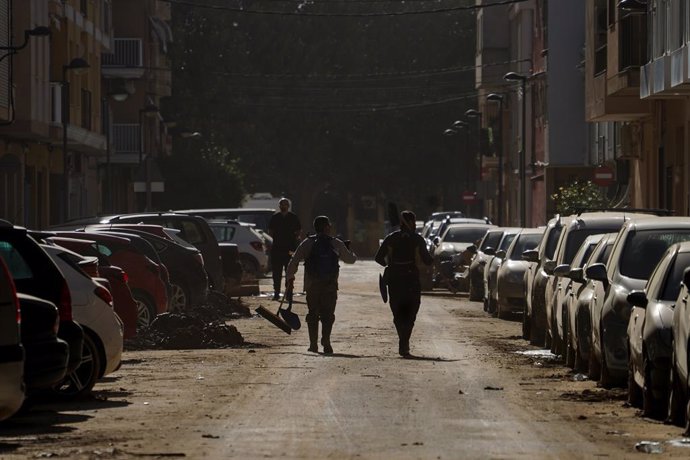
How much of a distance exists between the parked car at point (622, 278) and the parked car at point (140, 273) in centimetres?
836

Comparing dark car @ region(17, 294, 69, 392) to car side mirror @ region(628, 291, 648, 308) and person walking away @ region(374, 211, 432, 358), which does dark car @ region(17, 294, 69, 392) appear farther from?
person walking away @ region(374, 211, 432, 358)

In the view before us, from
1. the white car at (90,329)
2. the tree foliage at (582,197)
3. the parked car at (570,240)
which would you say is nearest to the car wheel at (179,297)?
the parked car at (570,240)

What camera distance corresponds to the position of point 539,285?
24281 mm

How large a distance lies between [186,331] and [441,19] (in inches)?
3268

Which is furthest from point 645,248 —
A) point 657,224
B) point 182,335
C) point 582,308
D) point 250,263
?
point 250,263

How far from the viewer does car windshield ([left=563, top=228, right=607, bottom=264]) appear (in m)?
22.9

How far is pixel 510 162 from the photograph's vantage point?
283ft

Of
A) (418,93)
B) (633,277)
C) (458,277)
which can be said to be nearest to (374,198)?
(418,93)


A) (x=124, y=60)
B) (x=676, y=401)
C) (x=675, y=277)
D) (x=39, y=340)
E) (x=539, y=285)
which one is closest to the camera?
(x=39, y=340)

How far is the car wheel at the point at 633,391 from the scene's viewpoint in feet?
50.2

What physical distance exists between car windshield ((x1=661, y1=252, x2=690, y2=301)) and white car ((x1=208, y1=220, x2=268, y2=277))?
110 ft

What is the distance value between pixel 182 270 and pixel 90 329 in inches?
484

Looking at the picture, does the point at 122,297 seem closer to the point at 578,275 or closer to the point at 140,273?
the point at 140,273

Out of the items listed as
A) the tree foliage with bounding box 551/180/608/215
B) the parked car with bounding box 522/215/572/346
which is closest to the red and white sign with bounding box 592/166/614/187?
the tree foliage with bounding box 551/180/608/215
